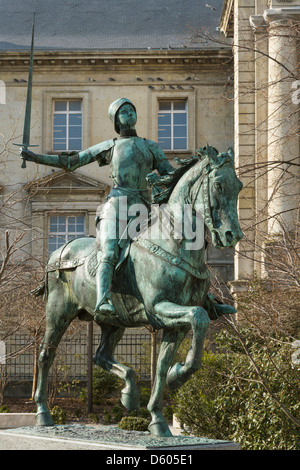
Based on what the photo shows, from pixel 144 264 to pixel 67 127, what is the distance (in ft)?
102

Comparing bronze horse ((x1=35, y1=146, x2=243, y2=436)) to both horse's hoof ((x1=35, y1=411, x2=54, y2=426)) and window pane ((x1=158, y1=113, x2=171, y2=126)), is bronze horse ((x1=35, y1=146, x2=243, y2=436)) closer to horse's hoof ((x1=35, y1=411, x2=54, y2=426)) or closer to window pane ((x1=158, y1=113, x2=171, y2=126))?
horse's hoof ((x1=35, y1=411, x2=54, y2=426))

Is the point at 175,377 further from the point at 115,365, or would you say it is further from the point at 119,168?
the point at 119,168

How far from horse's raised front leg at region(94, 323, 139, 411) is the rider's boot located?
0.65m

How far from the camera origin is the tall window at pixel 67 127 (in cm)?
3928

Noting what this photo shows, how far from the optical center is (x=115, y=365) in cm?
952

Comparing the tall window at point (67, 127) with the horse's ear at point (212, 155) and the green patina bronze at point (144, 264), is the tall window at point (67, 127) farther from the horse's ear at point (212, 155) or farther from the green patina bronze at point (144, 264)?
A: the horse's ear at point (212, 155)

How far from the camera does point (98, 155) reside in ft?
32.8

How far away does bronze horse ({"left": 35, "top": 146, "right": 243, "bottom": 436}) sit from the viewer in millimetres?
8398

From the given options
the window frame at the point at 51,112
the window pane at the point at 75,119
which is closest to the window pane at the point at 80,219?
the window frame at the point at 51,112

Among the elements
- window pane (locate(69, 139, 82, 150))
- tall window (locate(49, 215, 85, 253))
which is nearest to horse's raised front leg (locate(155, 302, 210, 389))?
tall window (locate(49, 215, 85, 253))

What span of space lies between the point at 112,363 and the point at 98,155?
216 centimetres

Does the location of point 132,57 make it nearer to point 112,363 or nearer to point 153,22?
point 153,22

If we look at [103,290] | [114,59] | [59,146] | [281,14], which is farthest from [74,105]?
[103,290]

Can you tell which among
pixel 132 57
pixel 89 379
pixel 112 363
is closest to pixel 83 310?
pixel 112 363
